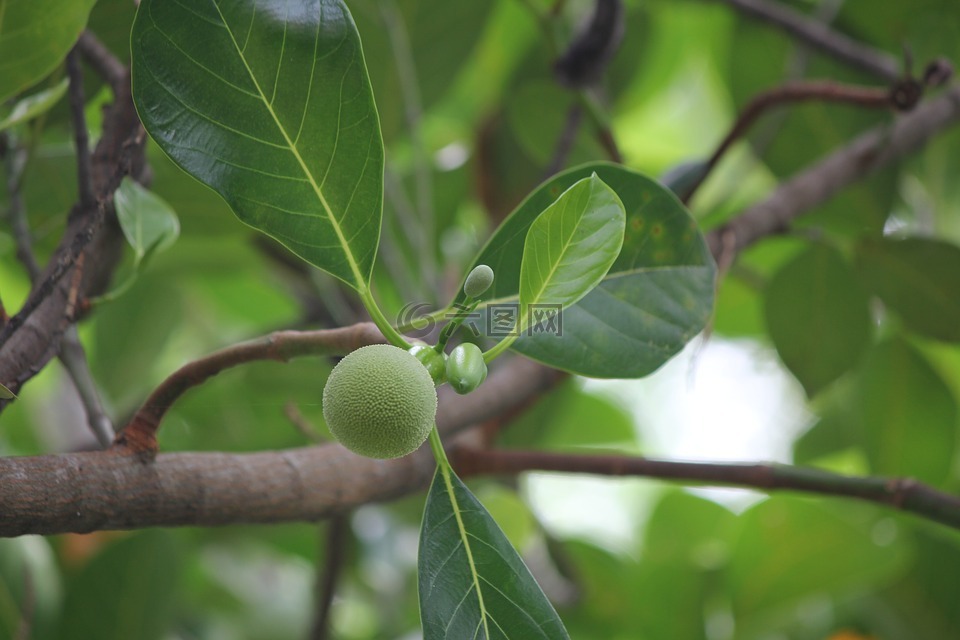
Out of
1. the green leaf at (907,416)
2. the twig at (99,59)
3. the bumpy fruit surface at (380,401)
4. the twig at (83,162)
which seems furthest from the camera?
the green leaf at (907,416)

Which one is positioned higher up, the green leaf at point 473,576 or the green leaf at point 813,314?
the green leaf at point 473,576

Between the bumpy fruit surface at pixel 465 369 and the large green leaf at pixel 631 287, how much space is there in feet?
0.27

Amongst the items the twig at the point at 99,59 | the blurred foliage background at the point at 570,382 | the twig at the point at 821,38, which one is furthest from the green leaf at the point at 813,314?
the twig at the point at 99,59

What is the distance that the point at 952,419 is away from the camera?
3.44 feet

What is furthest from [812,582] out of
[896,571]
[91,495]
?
[91,495]

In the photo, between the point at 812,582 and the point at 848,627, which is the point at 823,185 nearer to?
the point at 812,582

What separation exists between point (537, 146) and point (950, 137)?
2.10 ft

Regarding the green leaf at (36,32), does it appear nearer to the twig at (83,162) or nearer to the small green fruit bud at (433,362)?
the twig at (83,162)

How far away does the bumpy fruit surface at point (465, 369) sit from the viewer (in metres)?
0.39

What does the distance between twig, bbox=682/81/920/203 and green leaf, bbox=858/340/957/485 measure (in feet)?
1.33

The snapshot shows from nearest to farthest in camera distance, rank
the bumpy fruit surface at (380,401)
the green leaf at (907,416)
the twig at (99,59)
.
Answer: the bumpy fruit surface at (380,401) < the twig at (99,59) < the green leaf at (907,416)

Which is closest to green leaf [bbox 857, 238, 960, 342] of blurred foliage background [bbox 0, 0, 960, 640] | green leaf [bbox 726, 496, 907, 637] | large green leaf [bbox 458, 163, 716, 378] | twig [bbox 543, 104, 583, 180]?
blurred foliage background [bbox 0, 0, 960, 640]

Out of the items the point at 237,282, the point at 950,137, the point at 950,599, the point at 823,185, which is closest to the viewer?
the point at 823,185

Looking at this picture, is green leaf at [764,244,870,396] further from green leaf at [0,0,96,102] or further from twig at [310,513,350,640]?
green leaf at [0,0,96,102]
